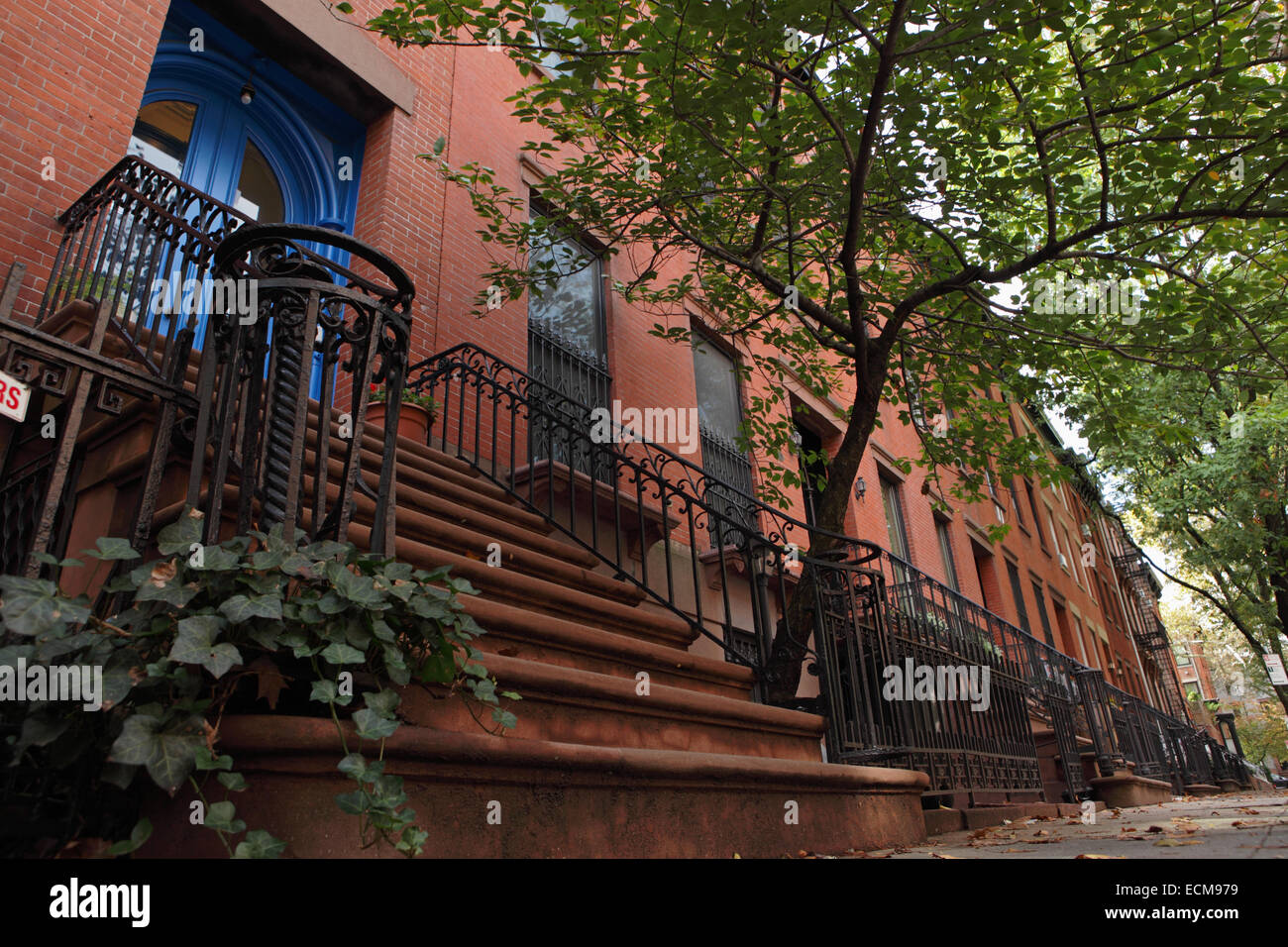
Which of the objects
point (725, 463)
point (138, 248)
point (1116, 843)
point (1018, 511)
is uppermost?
point (1018, 511)

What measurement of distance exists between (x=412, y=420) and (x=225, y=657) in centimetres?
493

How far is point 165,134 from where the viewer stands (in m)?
7.05

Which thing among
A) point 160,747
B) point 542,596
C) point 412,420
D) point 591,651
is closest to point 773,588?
point 412,420

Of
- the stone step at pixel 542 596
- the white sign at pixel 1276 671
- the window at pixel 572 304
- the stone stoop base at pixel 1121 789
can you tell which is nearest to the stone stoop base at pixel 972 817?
the stone step at pixel 542 596

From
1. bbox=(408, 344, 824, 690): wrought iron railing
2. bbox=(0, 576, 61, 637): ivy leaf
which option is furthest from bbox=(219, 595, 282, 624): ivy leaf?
bbox=(408, 344, 824, 690): wrought iron railing

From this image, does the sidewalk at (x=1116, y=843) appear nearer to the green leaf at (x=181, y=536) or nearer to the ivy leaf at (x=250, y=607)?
the ivy leaf at (x=250, y=607)

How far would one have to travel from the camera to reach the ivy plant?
6.04 ft

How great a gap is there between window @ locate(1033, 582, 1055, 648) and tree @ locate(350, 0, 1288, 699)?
569 inches

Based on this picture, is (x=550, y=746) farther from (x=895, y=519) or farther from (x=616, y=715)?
(x=895, y=519)

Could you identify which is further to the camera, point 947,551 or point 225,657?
point 947,551

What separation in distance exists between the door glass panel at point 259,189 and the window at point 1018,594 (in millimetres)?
17153

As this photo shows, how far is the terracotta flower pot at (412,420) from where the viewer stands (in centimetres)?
662
